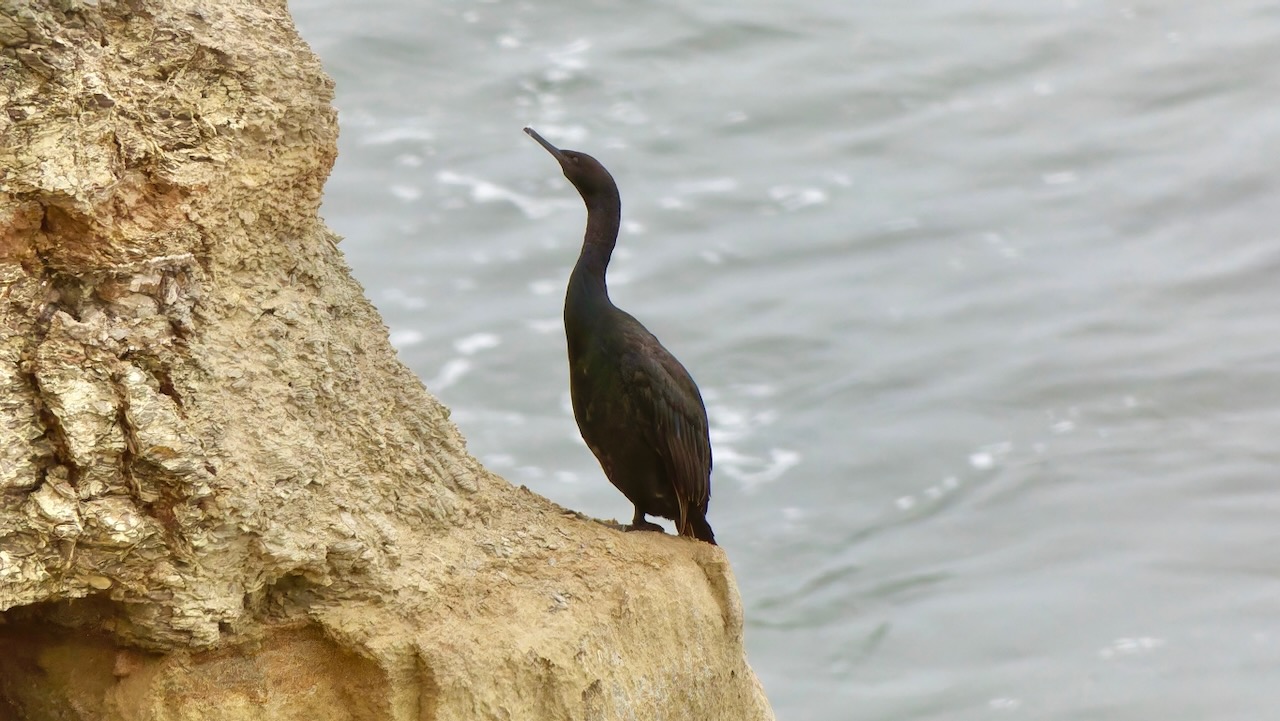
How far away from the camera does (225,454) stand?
11.3 ft

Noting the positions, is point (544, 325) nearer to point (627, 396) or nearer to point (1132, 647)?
point (1132, 647)

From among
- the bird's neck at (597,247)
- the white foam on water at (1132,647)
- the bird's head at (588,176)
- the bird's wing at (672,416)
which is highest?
the bird's head at (588,176)

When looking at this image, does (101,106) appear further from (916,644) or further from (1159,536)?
(1159,536)

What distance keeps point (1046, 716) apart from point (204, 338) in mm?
9413

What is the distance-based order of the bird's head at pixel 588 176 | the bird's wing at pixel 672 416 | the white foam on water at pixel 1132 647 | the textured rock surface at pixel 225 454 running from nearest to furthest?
1. the textured rock surface at pixel 225 454
2. the bird's wing at pixel 672 416
3. the bird's head at pixel 588 176
4. the white foam on water at pixel 1132 647

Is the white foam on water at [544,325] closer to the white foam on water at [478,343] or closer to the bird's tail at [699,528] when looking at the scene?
the white foam on water at [478,343]

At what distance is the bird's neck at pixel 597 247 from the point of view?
5.18m

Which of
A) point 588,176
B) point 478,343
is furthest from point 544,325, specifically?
point 588,176

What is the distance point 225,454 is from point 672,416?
1.90 metres

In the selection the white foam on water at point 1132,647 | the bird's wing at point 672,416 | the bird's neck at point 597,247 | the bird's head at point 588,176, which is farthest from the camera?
the white foam on water at point 1132,647

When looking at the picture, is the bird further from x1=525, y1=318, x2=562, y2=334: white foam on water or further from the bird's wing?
x1=525, y1=318, x2=562, y2=334: white foam on water

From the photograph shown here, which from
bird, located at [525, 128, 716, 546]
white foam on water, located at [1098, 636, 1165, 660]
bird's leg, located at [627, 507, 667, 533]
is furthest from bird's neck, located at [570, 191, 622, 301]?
white foam on water, located at [1098, 636, 1165, 660]

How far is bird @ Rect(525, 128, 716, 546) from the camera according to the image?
201 inches

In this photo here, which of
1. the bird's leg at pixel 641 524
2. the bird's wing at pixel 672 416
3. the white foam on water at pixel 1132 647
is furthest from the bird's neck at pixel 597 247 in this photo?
the white foam on water at pixel 1132 647
